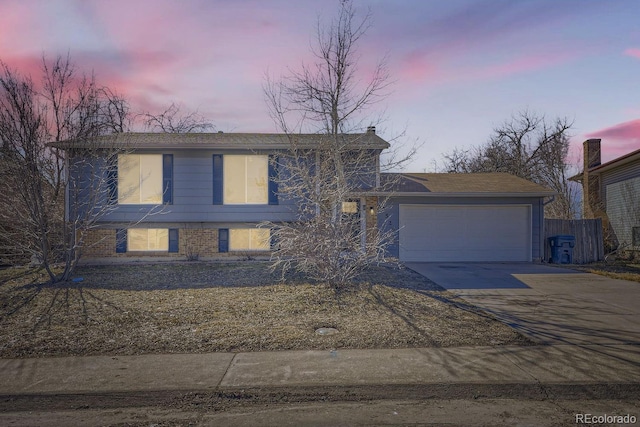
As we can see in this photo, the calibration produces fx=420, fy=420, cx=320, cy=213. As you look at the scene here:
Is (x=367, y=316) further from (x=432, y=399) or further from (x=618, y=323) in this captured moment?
(x=618, y=323)

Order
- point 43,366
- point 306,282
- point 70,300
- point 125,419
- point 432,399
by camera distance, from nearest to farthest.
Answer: point 125,419, point 432,399, point 43,366, point 70,300, point 306,282

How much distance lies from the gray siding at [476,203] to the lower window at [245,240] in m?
4.24

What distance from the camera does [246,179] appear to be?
1473 cm

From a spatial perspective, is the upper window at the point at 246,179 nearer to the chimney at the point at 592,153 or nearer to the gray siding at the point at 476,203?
the gray siding at the point at 476,203

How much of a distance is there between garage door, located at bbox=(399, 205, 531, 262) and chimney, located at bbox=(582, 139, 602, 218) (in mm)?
8485

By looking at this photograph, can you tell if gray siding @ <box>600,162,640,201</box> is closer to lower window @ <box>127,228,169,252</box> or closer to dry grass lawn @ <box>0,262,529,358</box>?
dry grass lawn @ <box>0,262,529,358</box>

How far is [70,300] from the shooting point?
8.66 meters

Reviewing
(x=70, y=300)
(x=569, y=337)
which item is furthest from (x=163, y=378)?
(x=569, y=337)

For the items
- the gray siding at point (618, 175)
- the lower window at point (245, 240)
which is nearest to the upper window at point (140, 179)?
the lower window at point (245, 240)

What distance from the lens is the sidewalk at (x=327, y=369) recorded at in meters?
4.73

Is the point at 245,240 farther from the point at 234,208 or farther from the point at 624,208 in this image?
the point at 624,208

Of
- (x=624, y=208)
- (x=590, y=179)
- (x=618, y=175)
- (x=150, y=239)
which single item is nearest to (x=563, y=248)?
(x=624, y=208)

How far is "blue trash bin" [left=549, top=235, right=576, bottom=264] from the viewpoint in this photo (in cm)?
1496

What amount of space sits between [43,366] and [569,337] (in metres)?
7.30
